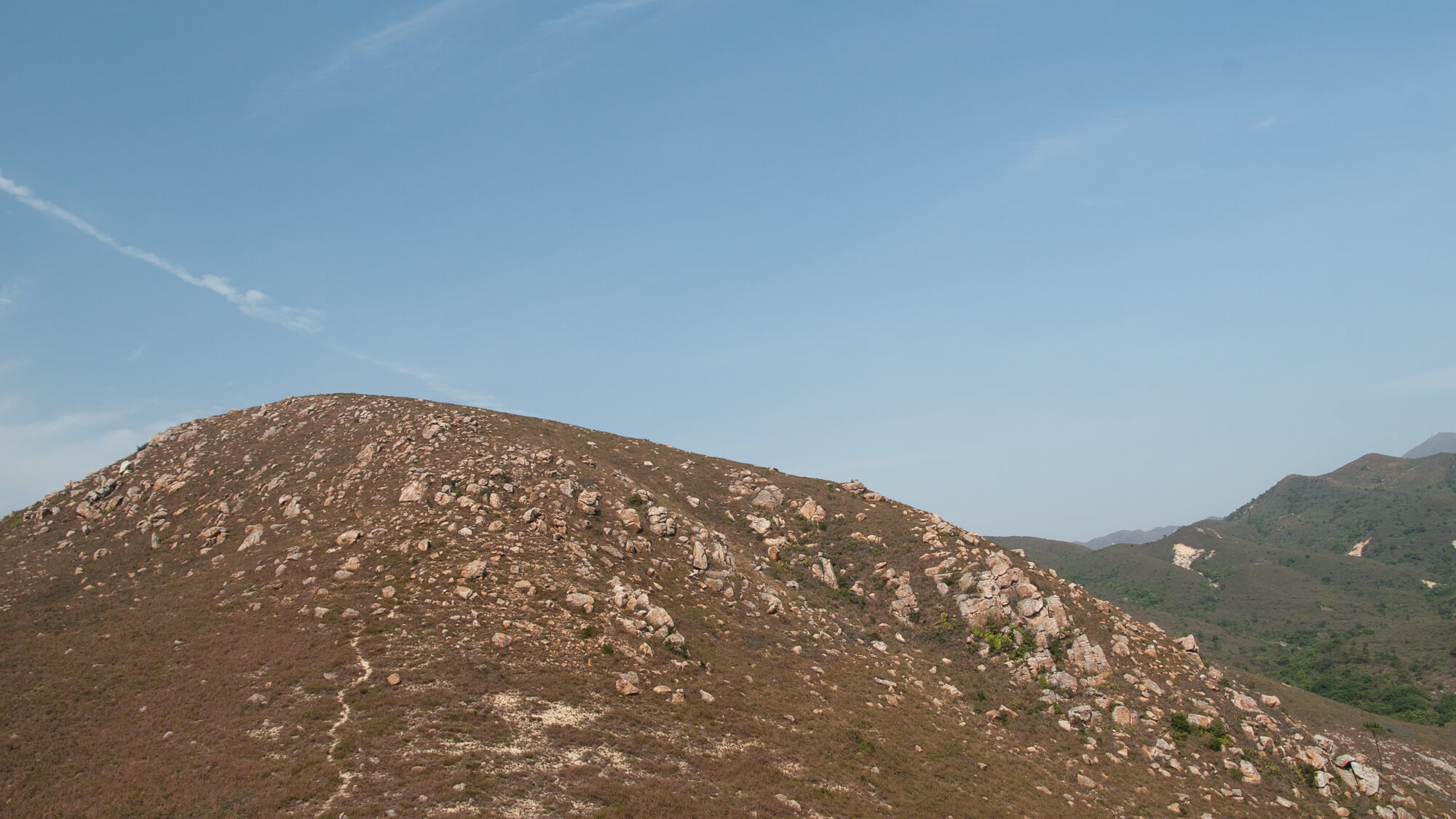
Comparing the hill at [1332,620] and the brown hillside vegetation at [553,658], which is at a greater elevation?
the brown hillside vegetation at [553,658]

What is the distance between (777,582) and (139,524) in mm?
47336

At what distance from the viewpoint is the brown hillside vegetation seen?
2627 cm

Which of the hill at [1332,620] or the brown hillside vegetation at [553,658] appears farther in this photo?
the hill at [1332,620]

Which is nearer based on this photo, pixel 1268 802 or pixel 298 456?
pixel 1268 802

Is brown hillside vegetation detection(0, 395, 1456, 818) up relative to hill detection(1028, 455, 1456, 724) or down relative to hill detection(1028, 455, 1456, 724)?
up

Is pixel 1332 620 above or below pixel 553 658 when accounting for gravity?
→ below

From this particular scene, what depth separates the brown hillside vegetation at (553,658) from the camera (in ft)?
86.2

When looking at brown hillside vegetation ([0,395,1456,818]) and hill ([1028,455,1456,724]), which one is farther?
hill ([1028,455,1456,724])

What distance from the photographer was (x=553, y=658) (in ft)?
110

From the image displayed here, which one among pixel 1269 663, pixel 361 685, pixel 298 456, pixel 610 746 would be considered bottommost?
pixel 1269 663

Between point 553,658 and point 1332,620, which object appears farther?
point 1332,620

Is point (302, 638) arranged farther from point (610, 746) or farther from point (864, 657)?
point (864, 657)

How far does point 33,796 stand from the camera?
2422 centimetres

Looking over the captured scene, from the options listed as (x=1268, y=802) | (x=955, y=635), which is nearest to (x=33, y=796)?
(x=955, y=635)
